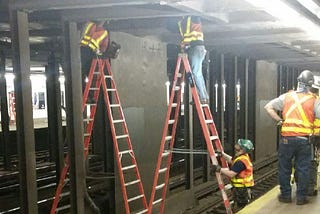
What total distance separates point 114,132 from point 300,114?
2378 millimetres

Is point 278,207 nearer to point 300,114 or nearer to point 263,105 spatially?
point 300,114

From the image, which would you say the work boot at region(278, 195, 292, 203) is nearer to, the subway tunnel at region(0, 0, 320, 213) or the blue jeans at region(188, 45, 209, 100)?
the subway tunnel at region(0, 0, 320, 213)

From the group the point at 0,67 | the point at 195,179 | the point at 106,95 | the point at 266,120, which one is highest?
the point at 0,67

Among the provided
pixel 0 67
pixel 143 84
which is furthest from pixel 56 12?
pixel 0 67

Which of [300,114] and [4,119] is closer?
[300,114]

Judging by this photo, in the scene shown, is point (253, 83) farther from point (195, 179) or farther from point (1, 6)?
point (1, 6)

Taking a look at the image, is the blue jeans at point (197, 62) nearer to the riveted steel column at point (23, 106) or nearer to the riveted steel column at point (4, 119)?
the riveted steel column at point (23, 106)

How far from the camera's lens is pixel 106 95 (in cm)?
534

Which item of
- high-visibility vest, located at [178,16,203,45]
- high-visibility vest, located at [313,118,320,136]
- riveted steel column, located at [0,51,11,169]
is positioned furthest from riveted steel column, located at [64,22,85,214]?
riveted steel column, located at [0,51,11,169]

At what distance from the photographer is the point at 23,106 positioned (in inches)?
161

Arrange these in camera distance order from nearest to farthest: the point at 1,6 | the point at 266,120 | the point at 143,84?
the point at 1,6 < the point at 143,84 < the point at 266,120

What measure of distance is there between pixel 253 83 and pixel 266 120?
1.60 meters

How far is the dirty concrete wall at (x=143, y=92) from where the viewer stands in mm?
6020

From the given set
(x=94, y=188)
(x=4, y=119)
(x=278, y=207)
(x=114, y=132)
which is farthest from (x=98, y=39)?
(x=4, y=119)
